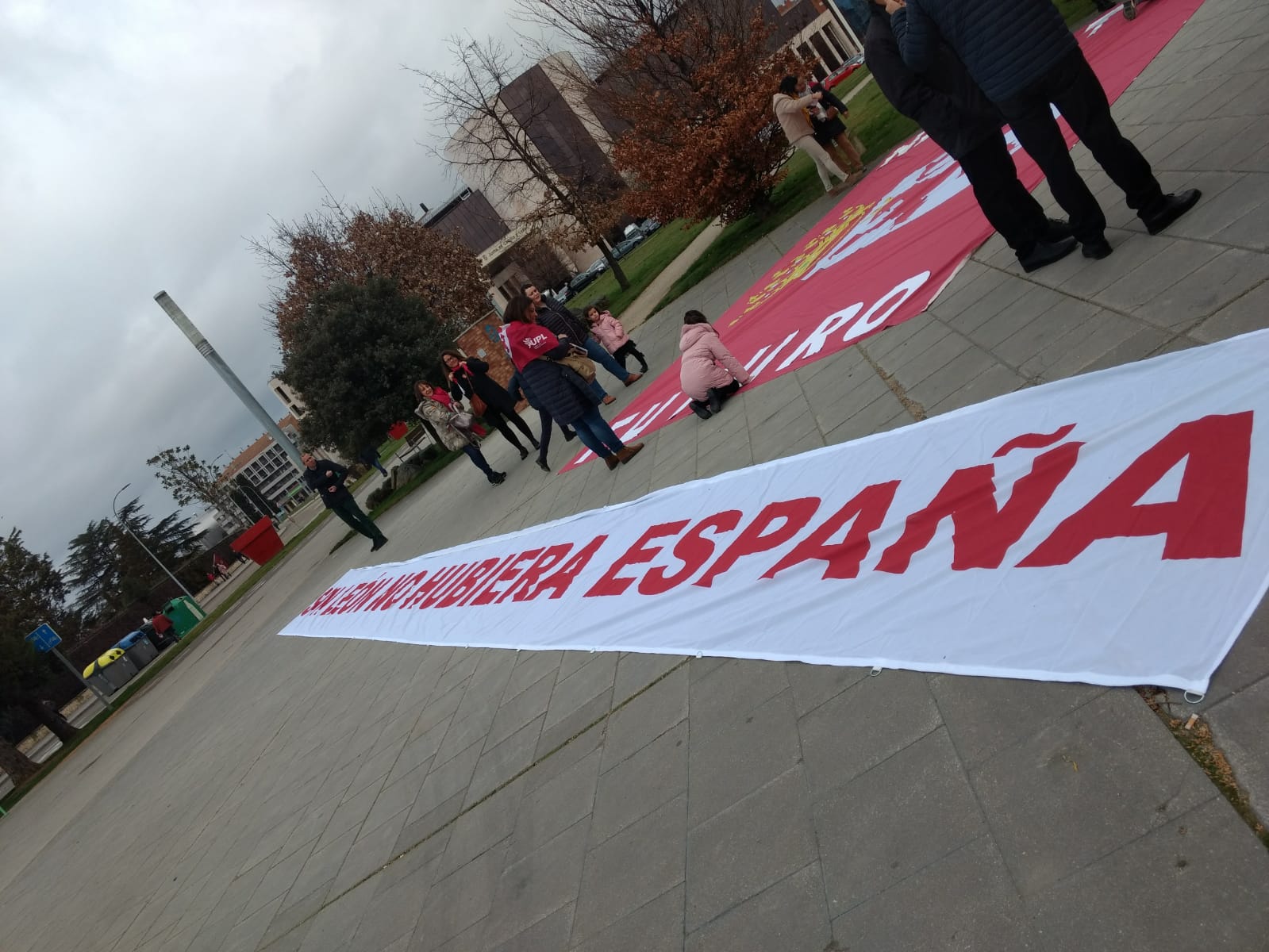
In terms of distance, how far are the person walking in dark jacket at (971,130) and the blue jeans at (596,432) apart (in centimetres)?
377

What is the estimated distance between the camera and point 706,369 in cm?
739

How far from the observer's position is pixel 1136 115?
6.84m

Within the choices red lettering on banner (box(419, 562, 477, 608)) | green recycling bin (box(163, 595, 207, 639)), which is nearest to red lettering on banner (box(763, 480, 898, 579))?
red lettering on banner (box(419, 562, 477, 608))

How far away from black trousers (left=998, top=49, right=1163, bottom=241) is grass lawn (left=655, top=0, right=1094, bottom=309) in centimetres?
875

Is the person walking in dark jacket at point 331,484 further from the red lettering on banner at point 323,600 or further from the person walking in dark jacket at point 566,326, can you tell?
the person walking in dark jacket at point 566,326

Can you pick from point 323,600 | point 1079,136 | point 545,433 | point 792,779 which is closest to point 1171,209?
point 1079,136

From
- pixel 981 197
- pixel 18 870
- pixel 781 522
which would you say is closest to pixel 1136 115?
pixel 981 197

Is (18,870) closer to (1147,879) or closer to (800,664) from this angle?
Answer: (800,664)

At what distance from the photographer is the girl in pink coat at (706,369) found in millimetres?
7391

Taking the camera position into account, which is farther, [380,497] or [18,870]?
[380,497]

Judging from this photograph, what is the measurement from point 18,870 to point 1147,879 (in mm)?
13140

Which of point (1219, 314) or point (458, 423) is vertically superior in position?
point (458, 423)

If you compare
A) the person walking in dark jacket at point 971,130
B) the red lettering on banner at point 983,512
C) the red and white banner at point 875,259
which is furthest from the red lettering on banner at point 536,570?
the person walking in dark jacket at point 971,130

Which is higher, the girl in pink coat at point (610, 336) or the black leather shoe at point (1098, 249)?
the girl in pink coat at point (610, 336)
